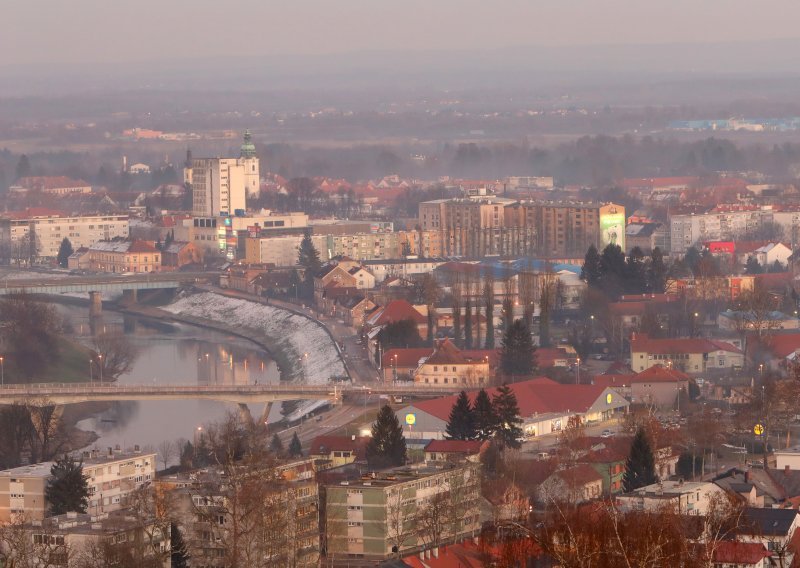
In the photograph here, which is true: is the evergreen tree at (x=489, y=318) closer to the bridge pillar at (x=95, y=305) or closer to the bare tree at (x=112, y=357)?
the bare tree at (x=112, y=357)

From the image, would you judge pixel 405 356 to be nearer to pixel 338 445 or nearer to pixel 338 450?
pixel 338 445

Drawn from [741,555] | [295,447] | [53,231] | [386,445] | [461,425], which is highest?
[741,555]

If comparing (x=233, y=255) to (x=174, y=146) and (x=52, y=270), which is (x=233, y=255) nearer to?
(x=52, y=270)

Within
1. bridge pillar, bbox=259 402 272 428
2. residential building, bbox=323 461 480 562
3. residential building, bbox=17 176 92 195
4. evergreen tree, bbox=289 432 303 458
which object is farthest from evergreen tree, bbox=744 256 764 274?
residential building, bbox=17 176 92 195

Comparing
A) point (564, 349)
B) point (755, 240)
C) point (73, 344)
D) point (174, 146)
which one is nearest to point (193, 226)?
point (755, 240)

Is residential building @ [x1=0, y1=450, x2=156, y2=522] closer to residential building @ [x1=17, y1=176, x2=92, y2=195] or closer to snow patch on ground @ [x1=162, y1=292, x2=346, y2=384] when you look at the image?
snow patch on ground @ [x1=162, y1=292, x2=346, y2=384]

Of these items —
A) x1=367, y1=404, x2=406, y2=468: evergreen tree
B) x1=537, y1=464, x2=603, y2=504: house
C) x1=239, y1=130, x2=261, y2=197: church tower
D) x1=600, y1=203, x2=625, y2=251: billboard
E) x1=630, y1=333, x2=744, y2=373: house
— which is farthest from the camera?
x1=239, y1=130, x2=261, y2=197: church tower

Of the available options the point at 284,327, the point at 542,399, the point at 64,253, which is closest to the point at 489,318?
the point at 542,399
